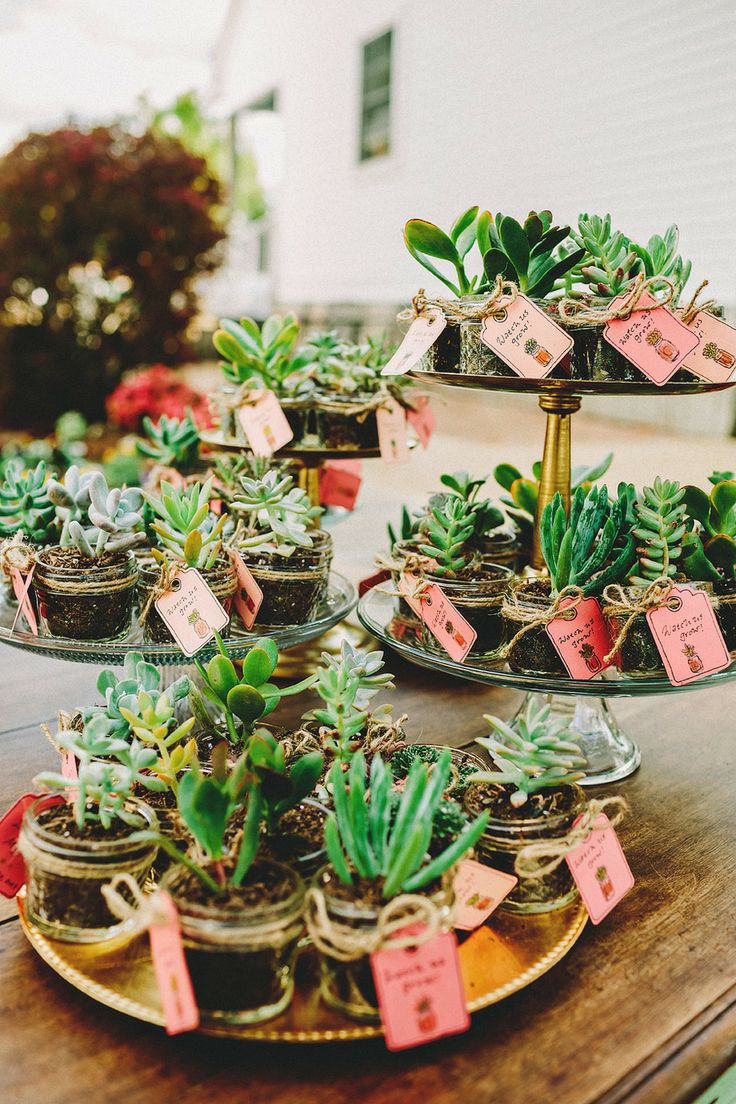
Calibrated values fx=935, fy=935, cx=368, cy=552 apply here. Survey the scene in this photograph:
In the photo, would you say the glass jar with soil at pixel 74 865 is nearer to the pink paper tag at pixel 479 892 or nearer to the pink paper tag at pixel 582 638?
the pink paper tag at pixel 479 892

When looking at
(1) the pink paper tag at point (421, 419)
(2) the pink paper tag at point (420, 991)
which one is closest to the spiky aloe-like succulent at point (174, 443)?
(1) the pink paper tag at point (421, 419)

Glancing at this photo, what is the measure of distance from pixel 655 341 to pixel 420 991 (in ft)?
2.26

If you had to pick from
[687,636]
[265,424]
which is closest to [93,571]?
[265,424]

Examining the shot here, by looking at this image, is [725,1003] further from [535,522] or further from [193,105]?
[193,105]

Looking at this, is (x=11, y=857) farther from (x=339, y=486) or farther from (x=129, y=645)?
(x=339, y=486)

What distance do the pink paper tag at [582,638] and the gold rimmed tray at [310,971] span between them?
0.26 m

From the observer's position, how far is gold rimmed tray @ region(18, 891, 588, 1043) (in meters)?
0.69

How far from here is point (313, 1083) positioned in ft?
2.20

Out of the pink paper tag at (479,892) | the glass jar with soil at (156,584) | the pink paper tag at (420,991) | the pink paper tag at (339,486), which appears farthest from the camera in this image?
the pink paper tag at (339,486)

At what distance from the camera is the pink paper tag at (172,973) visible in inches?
25.4

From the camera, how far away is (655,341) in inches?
39.3

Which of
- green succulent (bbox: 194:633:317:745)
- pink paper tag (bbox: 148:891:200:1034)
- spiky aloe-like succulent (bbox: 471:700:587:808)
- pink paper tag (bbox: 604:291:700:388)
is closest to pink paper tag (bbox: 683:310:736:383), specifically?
pink paper tag (bbox: 604:291:700:388)

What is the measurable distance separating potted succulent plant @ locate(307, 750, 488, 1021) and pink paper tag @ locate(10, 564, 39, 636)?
521 millimetres

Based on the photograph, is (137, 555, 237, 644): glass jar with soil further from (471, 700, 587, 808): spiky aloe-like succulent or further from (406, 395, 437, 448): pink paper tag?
(406, 395, 437, 448): pink paper tag
